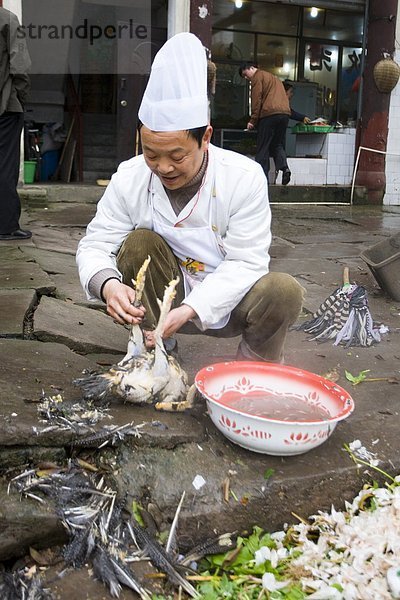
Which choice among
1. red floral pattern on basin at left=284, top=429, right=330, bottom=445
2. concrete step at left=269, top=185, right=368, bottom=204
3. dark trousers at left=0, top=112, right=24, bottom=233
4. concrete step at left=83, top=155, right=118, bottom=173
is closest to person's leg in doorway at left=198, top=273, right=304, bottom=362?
red floral pattern on basin at left=284, top=429, right=330, bottom=445

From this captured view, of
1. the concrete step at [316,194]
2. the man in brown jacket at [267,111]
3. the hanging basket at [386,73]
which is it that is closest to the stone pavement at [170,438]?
the man in brown jacket at [267,111]

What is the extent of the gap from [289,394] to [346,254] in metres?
4.13

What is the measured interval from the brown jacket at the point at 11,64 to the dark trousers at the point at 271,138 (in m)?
5.07

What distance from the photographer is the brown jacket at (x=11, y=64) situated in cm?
532

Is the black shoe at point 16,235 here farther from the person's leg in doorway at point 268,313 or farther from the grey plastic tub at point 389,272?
the person's leg in doorway at point 268,313

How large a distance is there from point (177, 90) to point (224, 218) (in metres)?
0.54

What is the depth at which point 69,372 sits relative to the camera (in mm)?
2570

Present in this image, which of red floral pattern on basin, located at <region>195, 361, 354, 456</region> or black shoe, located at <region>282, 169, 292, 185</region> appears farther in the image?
black shoe, located at <region>282, 169, 292, 185</region>

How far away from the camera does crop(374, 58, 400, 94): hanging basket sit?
1026 cm

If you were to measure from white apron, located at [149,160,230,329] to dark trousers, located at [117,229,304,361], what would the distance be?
0.05 meters

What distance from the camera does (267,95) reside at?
389 inches

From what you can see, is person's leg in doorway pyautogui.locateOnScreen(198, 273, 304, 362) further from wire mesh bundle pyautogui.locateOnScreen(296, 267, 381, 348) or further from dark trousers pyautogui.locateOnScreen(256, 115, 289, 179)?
dark trousers pyautogui.locateOnScreen(256, 115, 289, 179)

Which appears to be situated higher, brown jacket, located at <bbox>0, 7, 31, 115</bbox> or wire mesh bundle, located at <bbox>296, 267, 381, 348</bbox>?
brown jacket, located at <bbox>0, 7, 31, 115</bbox>

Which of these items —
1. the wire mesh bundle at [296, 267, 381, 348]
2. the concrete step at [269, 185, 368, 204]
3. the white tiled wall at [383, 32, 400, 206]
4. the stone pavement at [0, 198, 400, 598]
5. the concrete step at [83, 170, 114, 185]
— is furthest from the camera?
the concrete step at [83, 170, 114, 185]
